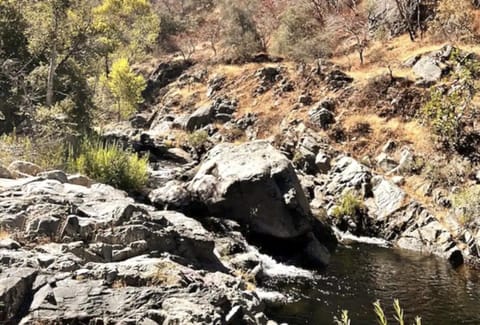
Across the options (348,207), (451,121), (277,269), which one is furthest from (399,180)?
(277,269)

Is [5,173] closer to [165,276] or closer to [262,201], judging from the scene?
[165,276]

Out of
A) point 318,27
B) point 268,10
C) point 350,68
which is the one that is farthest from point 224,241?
point 268,10

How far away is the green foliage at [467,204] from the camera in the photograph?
75.3ft

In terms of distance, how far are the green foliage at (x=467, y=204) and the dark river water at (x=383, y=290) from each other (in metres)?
3.12

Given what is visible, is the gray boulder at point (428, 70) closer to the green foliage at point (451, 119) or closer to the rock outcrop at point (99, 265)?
the green foliage at point (451, 119)

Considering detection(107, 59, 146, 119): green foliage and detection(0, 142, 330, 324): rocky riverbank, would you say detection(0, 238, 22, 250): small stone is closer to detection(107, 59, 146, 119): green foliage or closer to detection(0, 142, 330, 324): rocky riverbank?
detection(0, 142, 330, 324): rocky riverbank

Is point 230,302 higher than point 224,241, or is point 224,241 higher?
point 230,302

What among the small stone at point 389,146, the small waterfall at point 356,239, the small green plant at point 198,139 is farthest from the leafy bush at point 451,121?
the small green plant at point 198,139

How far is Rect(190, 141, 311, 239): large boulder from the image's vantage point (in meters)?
21.2

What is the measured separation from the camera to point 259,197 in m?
21.4

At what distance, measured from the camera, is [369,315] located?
15172 mm

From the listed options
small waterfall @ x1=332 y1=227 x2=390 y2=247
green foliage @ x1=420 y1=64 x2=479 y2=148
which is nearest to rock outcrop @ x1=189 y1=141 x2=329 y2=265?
small waterfall @ x1=332 y1=227 x2=390 y2=247

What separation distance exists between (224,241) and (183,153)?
1993 cm

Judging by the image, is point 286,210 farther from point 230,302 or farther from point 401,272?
point 230,302
